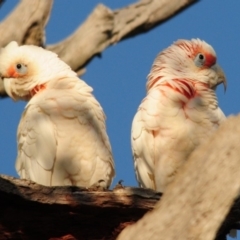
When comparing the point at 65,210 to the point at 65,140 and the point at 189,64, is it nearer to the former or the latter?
the point at 65,140

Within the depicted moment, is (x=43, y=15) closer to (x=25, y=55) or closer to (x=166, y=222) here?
(x=25, y=55)

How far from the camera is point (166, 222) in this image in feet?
8.90

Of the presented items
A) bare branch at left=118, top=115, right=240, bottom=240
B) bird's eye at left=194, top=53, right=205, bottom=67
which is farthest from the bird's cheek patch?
bare branch at left=118, top=115, right=240, bottom=240

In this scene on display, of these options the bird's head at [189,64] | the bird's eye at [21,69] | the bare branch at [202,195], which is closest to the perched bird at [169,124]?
the bird's head at [189,64]

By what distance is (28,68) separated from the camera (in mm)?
5461

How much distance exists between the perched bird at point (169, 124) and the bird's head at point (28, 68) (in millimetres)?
685

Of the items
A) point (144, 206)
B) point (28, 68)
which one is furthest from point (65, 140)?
point (144, 206)

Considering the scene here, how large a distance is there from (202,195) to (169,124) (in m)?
2.29

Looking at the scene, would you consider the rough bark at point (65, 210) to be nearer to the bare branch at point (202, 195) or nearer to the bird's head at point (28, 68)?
the bare branch at point (202, 195)

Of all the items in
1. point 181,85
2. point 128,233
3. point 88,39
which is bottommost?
point 128,233

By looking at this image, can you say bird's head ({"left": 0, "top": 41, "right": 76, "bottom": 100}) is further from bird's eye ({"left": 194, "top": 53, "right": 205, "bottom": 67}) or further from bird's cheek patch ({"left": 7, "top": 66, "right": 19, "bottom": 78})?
bird's eye ({"left": 194, "top": 53, "right": 205, "bottom": 67})

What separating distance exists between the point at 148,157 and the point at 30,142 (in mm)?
798

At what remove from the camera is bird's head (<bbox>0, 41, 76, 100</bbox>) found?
5.37 meters

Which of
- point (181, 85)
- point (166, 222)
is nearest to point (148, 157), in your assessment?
point (181, 85)
